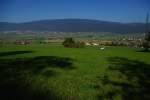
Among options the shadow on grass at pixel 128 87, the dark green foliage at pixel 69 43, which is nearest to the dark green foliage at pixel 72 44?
the dark green foliage at pixel 69 43

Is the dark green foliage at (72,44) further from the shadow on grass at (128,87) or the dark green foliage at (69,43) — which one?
the shadow on grass at (128,87)

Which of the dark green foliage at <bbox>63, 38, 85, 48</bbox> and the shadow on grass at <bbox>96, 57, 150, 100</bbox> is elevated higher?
the shadow on grass at <bbox>96, 57, 150, 100</bbox>

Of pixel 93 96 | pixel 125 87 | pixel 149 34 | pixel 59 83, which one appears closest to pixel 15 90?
pixel 59 83

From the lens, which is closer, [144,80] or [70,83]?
[70,83]

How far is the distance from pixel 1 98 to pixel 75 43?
61433 mm

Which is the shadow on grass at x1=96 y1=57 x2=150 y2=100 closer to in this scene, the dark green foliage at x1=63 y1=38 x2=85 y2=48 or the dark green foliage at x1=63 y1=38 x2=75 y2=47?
the dark green foliage at x1=63 y1=38 x2=85 y2=48

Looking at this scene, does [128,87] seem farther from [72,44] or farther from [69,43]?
[69,43]

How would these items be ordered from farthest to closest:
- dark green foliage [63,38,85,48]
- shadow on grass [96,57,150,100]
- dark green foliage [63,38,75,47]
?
dark green foliage [63,38,75,47]
dark green foliage [63,38,85,48]
shadow on grass [96,57,150,100]

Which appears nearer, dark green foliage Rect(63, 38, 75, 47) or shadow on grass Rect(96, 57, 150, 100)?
shadow on grass Rect(96, 57, 150, 100)

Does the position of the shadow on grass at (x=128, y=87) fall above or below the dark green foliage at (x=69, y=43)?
above

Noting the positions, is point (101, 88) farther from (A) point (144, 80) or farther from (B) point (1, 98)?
(B) point (1, 98)

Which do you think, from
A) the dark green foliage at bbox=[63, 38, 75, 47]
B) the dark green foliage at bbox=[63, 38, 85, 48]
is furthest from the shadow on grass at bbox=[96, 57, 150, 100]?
the dark green foliage at bbox=[63, 38, 75, 47]

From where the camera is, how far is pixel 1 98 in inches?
319

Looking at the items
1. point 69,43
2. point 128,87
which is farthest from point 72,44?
point 128,87
